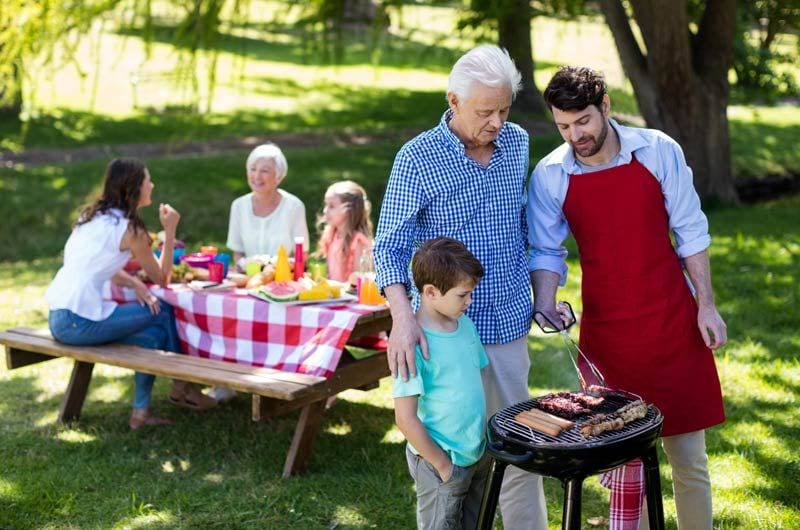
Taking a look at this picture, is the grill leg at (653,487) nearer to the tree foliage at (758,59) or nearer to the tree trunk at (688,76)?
the tree trunk at (688,76)

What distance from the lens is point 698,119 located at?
11273 mm

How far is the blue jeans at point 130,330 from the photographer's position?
562 cm

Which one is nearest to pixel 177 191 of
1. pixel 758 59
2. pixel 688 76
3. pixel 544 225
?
pixel 688 76

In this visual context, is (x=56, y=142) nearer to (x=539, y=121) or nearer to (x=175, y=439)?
(x=539, y=121)

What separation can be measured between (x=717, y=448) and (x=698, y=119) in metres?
6.71

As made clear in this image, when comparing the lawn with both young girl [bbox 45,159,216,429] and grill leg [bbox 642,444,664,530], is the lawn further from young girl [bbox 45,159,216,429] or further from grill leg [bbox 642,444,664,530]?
grill leg [bbox 642,444,664,530]

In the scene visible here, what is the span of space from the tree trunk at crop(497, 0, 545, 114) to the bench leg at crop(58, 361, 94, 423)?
5.80 m

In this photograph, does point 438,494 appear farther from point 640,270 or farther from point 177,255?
point 177,255

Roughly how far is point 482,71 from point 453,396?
992 millimetres

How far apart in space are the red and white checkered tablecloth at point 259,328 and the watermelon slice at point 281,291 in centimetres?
4

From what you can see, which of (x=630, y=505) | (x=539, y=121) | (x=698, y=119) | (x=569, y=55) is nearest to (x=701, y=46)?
(x=698, y=119)

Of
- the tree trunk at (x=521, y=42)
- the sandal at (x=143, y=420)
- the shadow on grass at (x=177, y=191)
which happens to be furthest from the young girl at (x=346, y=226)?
the tree trunk at (x=521, y=42)

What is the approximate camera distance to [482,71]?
3305 millimetres

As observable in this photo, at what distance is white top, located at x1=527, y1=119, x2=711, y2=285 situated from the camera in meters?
3.51
